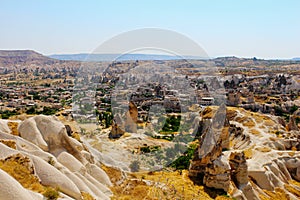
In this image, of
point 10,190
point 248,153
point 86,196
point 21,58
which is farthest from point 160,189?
point 21,58

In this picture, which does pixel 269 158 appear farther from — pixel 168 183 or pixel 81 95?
pixel 81 95

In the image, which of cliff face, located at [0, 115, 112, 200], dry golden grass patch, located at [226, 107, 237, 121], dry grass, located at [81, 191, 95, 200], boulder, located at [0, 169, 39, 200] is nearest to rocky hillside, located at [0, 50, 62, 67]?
dry golden grass patch, located at [226, 107, 237, 121]

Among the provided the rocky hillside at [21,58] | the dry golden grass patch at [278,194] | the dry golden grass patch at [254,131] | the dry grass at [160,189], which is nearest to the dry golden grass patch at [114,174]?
the dry grass at [160,189]

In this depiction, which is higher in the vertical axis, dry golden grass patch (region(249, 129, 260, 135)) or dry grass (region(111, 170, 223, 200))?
dry grass (region(111, 170, 223, 200))

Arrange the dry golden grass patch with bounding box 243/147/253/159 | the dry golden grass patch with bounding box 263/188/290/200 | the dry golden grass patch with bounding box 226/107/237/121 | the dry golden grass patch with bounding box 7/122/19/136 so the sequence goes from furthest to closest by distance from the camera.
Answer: the dry golden grass patch with bounding box 226/107/237/121 < the dry golden grass patch with bounding box 243/147/253/159 < the dry golden grass patch with bounding box 263/188/290/200 < the dry golden grass patch with bounding box 7/122/19/136

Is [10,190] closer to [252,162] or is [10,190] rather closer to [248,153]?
[252,162]

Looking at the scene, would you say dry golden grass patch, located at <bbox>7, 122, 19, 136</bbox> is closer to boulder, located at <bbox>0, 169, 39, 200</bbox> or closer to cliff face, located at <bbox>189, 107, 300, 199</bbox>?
boulder, located at <bbox>0, 169, 39, 200</bbox>

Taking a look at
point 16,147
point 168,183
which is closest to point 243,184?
point 168,183
